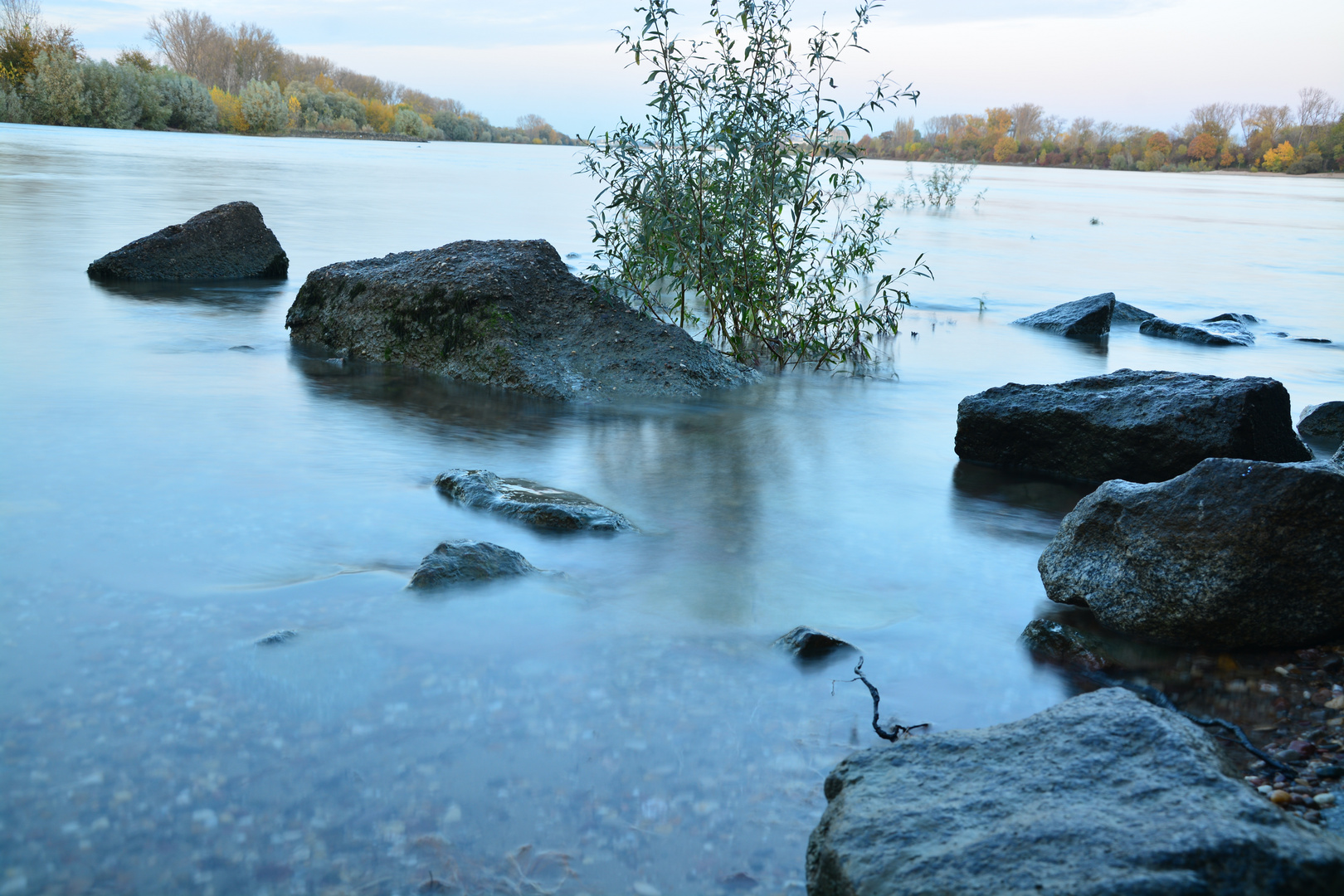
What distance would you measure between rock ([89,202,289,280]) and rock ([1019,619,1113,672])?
9671 millimetres

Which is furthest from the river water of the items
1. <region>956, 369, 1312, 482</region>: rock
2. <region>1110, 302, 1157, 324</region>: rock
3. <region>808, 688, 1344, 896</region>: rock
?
<region>1110, 302, 1157, 324</region>: rock

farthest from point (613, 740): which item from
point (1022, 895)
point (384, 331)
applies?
point (384, 331)

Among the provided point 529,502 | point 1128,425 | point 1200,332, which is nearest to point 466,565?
point 529,502

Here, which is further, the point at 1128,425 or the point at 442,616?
the point at 1128,425

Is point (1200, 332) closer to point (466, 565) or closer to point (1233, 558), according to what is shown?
point (1233, 558)

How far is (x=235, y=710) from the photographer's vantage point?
98.3 inches

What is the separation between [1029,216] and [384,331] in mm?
22221

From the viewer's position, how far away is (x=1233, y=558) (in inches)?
118

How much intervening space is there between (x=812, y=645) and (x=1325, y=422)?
15.1 feet

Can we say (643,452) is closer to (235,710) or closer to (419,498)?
(419,498)

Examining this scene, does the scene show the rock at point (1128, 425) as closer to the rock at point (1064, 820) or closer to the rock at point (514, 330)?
the rock at point (514, 330)

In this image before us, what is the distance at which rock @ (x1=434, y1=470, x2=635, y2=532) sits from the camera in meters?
3.96

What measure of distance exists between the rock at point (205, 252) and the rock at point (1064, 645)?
9.67 metres

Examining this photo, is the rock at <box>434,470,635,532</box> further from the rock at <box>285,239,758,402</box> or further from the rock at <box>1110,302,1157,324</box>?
the rock at <box>1110,302,1157,324</box>
